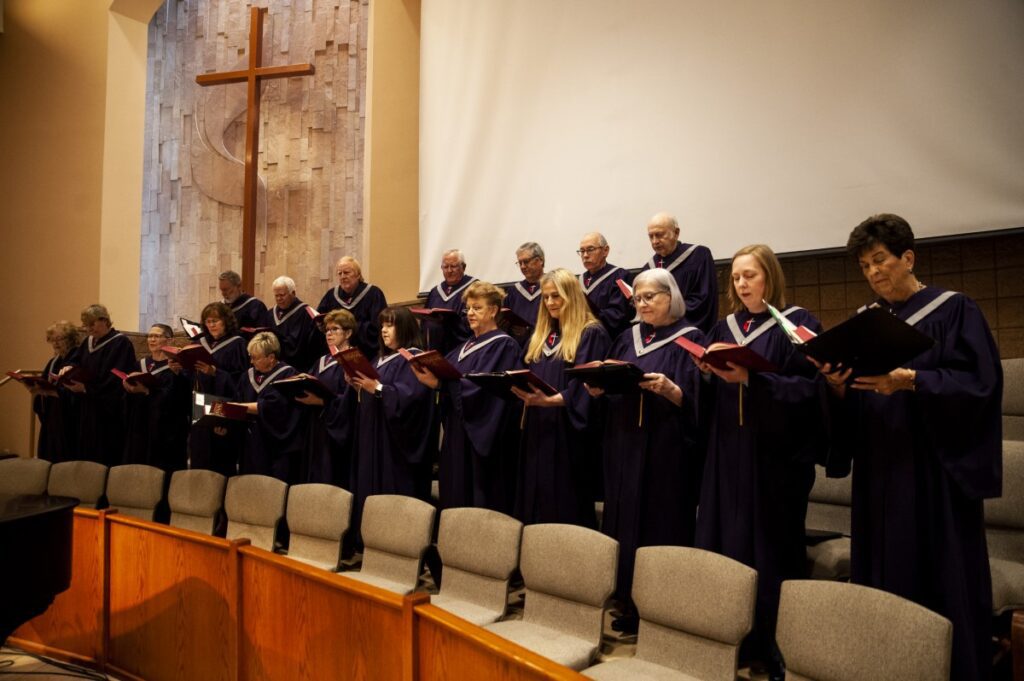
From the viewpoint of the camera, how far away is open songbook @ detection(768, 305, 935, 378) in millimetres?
2186

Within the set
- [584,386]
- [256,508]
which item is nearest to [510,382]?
[584,386]

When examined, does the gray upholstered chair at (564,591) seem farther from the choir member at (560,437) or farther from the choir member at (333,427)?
the choir member at (333,427)

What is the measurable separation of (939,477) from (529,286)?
3.26m

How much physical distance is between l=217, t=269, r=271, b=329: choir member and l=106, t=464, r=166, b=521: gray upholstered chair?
2.07 meters

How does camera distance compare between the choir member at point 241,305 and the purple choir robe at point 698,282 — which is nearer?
the purple choir robe at point 698,282

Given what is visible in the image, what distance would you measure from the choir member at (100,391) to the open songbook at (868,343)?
18.7 feet

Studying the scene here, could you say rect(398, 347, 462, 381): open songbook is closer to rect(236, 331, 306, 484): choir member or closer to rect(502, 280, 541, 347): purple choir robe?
rect(502, 280, 541, 347): purple choir robe

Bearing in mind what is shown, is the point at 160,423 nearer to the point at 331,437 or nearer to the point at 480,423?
the point at 331,437

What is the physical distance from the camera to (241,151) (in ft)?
31.0

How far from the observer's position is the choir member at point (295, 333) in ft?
21.1

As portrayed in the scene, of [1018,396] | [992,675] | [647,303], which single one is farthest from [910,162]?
[992,675]

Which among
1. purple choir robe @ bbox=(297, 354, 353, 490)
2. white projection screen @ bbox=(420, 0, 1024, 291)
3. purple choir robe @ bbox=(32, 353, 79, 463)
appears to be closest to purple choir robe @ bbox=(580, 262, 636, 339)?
white projection screen @ bbox=(420, 0, 1024, 291)

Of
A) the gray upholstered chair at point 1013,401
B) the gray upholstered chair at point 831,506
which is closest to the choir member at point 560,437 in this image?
the gray upholstered chair at point 831,506

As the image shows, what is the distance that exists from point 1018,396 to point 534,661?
3139 millimetres
